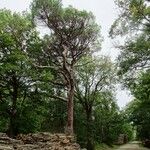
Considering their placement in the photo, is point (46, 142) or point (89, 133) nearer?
point (46, 142)

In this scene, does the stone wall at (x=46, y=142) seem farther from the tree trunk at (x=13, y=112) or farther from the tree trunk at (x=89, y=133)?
the tree trunk at (x=89, y=133)

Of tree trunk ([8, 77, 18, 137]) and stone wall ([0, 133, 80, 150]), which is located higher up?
tree trunk ([8, 77, 18, 137])

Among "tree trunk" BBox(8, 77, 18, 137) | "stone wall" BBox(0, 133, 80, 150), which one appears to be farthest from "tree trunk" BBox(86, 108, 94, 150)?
"stone wall" BBox(0, 133, 80, 150)

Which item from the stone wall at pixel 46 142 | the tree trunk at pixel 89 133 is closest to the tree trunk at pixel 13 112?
the stone wall at pixel 46 142

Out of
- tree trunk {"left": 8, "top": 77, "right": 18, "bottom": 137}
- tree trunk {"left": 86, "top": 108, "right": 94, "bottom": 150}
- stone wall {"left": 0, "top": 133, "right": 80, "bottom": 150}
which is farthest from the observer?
tree trunk {"left": 86, "top": 108, "right": 94, "bottom": 150}

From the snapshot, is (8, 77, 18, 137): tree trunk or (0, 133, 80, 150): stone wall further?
(8, 77, 18, 137): tree trunk

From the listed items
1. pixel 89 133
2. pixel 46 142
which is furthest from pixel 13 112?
pixel 46 142

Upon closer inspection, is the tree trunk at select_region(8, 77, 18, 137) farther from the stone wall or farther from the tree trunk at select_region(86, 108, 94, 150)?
the tree trunk at select_region(86, 108, 94, 150)

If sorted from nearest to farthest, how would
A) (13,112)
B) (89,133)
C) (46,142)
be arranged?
(46,142), (13,112), (89,133)

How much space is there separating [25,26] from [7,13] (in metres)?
2.10

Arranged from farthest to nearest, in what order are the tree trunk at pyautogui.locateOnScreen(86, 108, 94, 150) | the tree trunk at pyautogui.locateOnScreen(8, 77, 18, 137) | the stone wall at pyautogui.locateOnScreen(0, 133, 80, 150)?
the tree trunk at pyautogui.locateOnScreen(86, 108, 94, 150)
the tree trunk at pyautogui.locateOnScreen(8, 77, 18, 137)
the stone wall at pyautogui.locateOnScreen(0, 133, 80, 150)

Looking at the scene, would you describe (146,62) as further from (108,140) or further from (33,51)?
(108,140)

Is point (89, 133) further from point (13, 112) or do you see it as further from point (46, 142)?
point (46, 142)

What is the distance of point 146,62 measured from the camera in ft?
99.3
